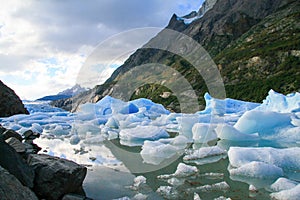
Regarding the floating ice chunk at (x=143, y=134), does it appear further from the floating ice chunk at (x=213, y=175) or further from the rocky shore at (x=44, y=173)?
the rocky shore at (x=44, y=173)

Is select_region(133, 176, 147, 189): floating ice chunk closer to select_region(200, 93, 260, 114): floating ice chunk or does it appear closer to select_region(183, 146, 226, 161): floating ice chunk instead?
select_region(183, 146, 226, 161): floating ice chunk

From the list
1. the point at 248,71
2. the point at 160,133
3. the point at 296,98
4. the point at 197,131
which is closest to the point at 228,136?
the point at 197,131

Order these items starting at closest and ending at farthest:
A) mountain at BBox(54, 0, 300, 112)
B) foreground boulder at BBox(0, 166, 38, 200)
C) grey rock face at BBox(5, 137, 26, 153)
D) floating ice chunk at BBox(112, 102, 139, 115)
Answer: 1. foreground boulder at BBox(0, 166, 38, 200)
2. grey rock face at BBox(5, 137, 26, 153)
3. floating ice chunk at BBox(112, 102, 139, 115)
4. mountain at BBox(54, 0, 300, 112)

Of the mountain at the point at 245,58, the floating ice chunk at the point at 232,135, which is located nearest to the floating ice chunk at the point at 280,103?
the floating ice chunk at the point at 232,135

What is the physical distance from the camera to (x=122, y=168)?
6.84m

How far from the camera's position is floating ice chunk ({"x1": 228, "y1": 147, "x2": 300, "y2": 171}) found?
611cm

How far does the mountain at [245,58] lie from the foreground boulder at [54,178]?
26.5 meters

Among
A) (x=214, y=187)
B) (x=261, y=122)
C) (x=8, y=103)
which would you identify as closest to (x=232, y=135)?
(x=261, y=122)

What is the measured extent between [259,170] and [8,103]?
24.0m

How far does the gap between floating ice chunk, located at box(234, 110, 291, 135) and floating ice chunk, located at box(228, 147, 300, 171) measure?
436 centimetres

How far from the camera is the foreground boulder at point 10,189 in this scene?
3.11 metres

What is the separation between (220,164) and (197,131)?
3850 mm

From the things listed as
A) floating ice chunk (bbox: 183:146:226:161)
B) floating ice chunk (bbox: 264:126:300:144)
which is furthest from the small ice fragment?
floating ice chunk (bbox: 264:126:300:144)

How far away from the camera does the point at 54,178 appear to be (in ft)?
15.3
